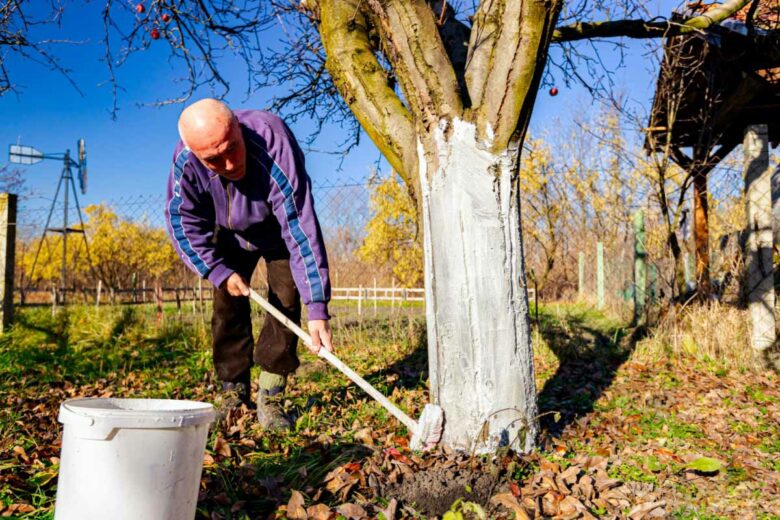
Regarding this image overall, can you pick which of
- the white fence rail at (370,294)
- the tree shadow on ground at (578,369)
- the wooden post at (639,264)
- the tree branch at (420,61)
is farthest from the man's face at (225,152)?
the white fence rail at (370,294)

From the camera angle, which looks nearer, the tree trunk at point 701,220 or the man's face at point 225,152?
the man's face at point 225,152

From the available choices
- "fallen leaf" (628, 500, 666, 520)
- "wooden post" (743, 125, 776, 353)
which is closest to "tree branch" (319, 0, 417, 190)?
"fallen leaf" (628, 500, 666, 520)

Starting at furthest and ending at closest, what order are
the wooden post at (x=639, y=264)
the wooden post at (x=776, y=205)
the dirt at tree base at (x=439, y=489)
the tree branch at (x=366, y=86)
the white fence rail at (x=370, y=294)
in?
the white fence rail at (x=370, y=294) → the wooden post at (x=639, y=264) → the wooden post at (x=776, y=205) → the tree branch at (x=366, y=86) → the dirt at tree base at (x=439, y=489)

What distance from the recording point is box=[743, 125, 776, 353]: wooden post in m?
4.98

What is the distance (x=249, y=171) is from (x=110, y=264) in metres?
18.0

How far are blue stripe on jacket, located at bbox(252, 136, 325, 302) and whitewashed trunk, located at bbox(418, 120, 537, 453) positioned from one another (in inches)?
25.6

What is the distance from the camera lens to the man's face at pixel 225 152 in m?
2.73

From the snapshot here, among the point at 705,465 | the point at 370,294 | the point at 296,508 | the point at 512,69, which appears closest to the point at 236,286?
the point at 296,508

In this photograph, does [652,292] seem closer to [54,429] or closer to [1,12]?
[54,429]

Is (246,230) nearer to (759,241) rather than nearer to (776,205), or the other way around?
(759,241)

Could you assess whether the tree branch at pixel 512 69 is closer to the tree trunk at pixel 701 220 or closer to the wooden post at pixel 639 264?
the tree trunk at pixel 701 220

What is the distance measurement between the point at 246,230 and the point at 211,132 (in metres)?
0.78

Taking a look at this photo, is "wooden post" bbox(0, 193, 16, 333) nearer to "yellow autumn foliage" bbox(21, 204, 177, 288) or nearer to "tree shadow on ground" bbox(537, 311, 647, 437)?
"tree shadow on ground" bbox(537, 311, 647, 437)

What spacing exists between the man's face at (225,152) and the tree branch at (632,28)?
271 cm
